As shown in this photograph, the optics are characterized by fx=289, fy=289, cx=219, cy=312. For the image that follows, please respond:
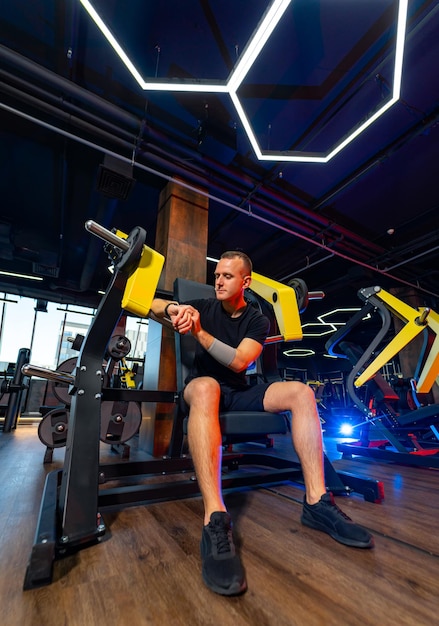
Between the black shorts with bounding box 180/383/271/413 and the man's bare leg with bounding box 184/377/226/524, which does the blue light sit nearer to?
the black shorts with bounding box 180/383/271/413

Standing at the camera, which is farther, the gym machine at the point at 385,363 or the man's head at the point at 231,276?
the gym machine at the point at 385,363

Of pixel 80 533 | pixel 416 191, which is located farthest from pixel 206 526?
pixel 416 191

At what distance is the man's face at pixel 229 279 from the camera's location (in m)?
1.46

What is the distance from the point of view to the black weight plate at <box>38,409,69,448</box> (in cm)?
212

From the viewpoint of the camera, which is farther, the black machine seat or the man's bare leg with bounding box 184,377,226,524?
the black machine seat

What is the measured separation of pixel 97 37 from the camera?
8.39 feet

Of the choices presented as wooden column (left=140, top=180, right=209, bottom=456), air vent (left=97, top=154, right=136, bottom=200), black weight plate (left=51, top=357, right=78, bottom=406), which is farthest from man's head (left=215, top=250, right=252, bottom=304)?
air vent (left=97, top=154, right=136, bottom=200)

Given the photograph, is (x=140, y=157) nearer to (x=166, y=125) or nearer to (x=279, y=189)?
(x=166, y=125)

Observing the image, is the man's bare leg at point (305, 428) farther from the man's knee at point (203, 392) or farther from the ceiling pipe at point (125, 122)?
the ceiling pipe at point (125, 122)

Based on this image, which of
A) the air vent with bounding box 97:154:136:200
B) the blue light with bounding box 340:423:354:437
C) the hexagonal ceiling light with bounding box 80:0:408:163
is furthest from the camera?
the blue light with bounding box 340:423:354:437

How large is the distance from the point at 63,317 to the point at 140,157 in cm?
758

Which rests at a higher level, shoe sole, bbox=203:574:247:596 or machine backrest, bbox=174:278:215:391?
machine backrest, bbox=174:278:215:391

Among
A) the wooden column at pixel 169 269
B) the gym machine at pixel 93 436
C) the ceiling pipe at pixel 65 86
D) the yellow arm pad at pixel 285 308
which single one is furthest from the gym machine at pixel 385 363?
the ceiling pipe at pixel 65 86

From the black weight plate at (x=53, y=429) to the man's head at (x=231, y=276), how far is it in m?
1.67
